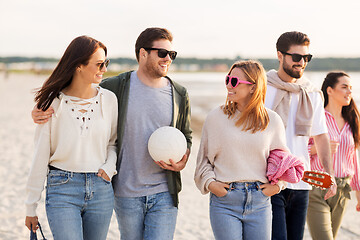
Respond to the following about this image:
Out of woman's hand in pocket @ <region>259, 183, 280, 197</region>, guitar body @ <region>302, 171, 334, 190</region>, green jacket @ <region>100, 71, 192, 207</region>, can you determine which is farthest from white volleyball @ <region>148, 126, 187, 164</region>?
guitar body @ <region>302, 171, 334, 190</region>

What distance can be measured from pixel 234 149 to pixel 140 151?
2.57ft

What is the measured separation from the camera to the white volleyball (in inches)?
133

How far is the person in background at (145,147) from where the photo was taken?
352cm

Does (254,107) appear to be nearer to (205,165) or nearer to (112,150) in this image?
(205,165)

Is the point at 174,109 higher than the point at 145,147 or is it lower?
higher

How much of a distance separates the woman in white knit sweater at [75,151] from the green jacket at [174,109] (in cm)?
20

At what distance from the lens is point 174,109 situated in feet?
12.0

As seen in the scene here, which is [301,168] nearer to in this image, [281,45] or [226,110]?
[226,110]

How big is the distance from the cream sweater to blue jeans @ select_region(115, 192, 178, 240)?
0.37 metres

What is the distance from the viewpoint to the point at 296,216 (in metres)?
3.99

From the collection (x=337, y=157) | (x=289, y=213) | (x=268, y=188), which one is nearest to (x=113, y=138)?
(x=268, y=188)

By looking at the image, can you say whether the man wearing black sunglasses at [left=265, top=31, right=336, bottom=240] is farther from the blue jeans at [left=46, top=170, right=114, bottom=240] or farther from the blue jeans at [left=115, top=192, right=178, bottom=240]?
the blue jeans at [left=46, top=170, right=114, bottom=240]

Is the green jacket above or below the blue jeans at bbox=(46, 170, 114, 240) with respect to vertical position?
above

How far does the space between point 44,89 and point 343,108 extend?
3.40m
